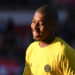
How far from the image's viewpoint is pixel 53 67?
11.1 feet

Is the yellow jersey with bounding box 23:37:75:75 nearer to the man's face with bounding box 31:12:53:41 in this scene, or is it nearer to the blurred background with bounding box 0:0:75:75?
the man's face with bounding box 31:12:53:41

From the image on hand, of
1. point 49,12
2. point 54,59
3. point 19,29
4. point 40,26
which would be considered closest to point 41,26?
point 40,26

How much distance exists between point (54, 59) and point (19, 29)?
Answer: 362 inches

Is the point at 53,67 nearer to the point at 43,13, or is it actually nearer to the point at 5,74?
the point at 43,13

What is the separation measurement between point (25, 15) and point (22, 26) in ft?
3.35

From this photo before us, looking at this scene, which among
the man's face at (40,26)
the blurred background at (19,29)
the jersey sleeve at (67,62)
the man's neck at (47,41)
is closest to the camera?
the jersey sleeve at (67,62)

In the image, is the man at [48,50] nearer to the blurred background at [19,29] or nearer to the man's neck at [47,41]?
the man's neck at [47,41]

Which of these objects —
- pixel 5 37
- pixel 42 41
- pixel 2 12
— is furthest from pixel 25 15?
pixel 42 41

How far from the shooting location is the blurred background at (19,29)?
9.68 m

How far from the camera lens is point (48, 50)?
3445 mm

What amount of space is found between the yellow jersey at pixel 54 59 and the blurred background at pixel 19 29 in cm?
529

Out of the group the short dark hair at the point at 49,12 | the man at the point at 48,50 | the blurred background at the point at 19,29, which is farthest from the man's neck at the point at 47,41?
the blurred background at the point at 19,29

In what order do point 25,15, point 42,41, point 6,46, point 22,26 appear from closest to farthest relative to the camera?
point 42,41, point 6,46, point 22,26, point 25,15

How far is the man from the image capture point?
3.32 metres
